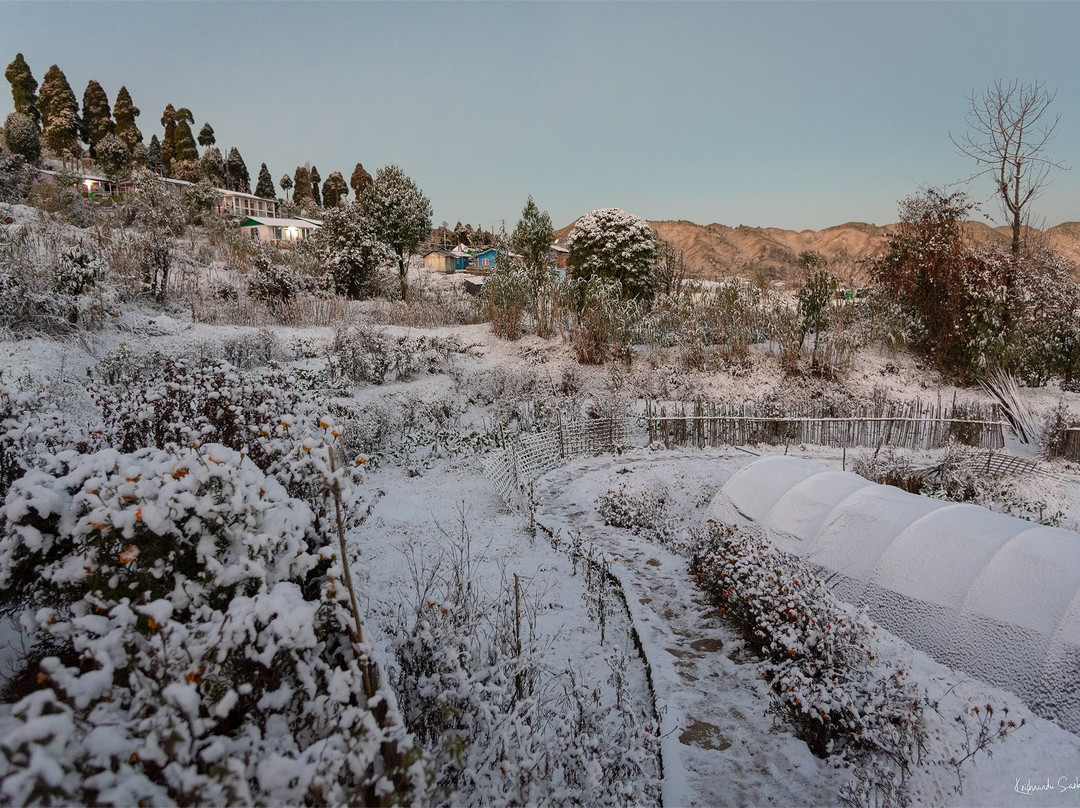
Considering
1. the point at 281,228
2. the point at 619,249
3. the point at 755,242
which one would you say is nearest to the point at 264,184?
the point at 281,228

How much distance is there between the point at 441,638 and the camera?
10.3 feet

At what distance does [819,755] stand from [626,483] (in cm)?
467

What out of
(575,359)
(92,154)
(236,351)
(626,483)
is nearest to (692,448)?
(626,483)

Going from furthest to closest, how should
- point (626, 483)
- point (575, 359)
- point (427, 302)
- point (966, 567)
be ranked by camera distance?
point (427, 302) → point (575, 359) → point (626, 483) → point (966, 567)

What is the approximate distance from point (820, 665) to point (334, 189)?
5548cm

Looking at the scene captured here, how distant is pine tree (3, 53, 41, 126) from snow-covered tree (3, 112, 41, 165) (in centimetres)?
1111

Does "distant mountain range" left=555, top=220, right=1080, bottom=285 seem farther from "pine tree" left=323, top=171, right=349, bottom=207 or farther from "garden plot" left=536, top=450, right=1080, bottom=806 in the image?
"garden plot" left=536, top=450, right=1080, bottom=806

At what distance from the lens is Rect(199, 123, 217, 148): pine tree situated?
45156 mm

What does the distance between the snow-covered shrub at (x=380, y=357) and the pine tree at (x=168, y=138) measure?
4347 centimetres

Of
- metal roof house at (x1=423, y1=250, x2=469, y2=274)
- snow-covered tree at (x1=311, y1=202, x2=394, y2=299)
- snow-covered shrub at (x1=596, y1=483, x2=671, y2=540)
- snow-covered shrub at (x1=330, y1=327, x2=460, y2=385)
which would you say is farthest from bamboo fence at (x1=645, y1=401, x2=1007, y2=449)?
metal roof house at (x1=423, y1=250, x2=469, y2=274)

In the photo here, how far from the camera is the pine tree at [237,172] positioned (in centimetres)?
4653

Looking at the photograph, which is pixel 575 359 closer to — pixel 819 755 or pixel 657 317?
pixel 657 317

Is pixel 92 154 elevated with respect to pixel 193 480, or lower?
elevated

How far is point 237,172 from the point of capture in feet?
156
